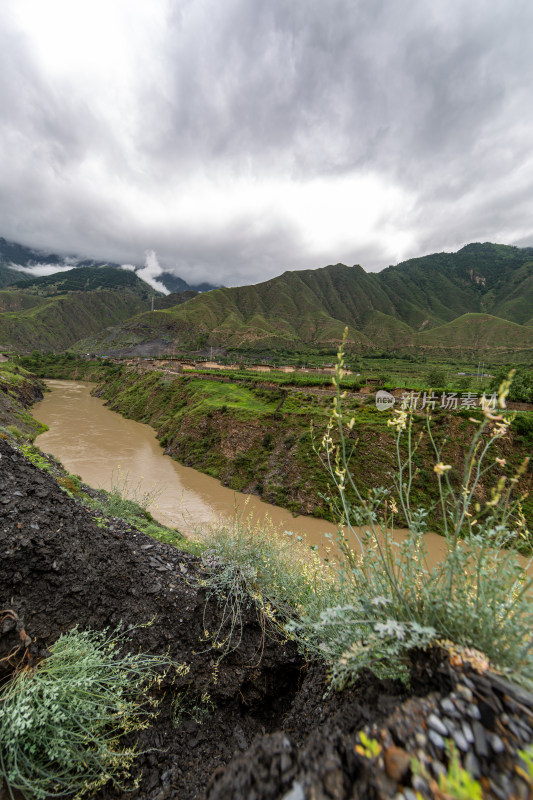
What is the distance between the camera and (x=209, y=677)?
347 cm

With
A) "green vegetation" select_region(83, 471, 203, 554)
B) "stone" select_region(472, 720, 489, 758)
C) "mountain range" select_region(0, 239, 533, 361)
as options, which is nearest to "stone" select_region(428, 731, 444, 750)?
"stone" select_region(472, 720, 489, 758)

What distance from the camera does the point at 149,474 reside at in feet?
69.6

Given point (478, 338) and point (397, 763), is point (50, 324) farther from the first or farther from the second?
point (397, 763)

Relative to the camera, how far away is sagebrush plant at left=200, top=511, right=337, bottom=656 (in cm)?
386

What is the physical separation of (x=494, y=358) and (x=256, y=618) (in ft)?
313

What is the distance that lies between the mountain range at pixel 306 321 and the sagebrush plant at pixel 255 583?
245ft

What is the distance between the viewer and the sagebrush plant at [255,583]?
3.86 m

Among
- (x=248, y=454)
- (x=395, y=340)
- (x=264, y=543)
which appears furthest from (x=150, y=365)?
(x=395, y=340)

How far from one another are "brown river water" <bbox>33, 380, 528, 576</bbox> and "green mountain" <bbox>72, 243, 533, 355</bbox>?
40509mm

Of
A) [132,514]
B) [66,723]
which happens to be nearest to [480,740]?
[66,723]

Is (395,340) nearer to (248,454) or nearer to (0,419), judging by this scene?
(248,454)

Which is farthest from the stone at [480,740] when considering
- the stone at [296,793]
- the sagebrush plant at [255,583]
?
the sagebrush plant at [255,583]

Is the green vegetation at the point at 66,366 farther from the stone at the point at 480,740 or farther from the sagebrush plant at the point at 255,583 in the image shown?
the stone at the point at 480,740

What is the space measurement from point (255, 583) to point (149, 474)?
18934 mm
